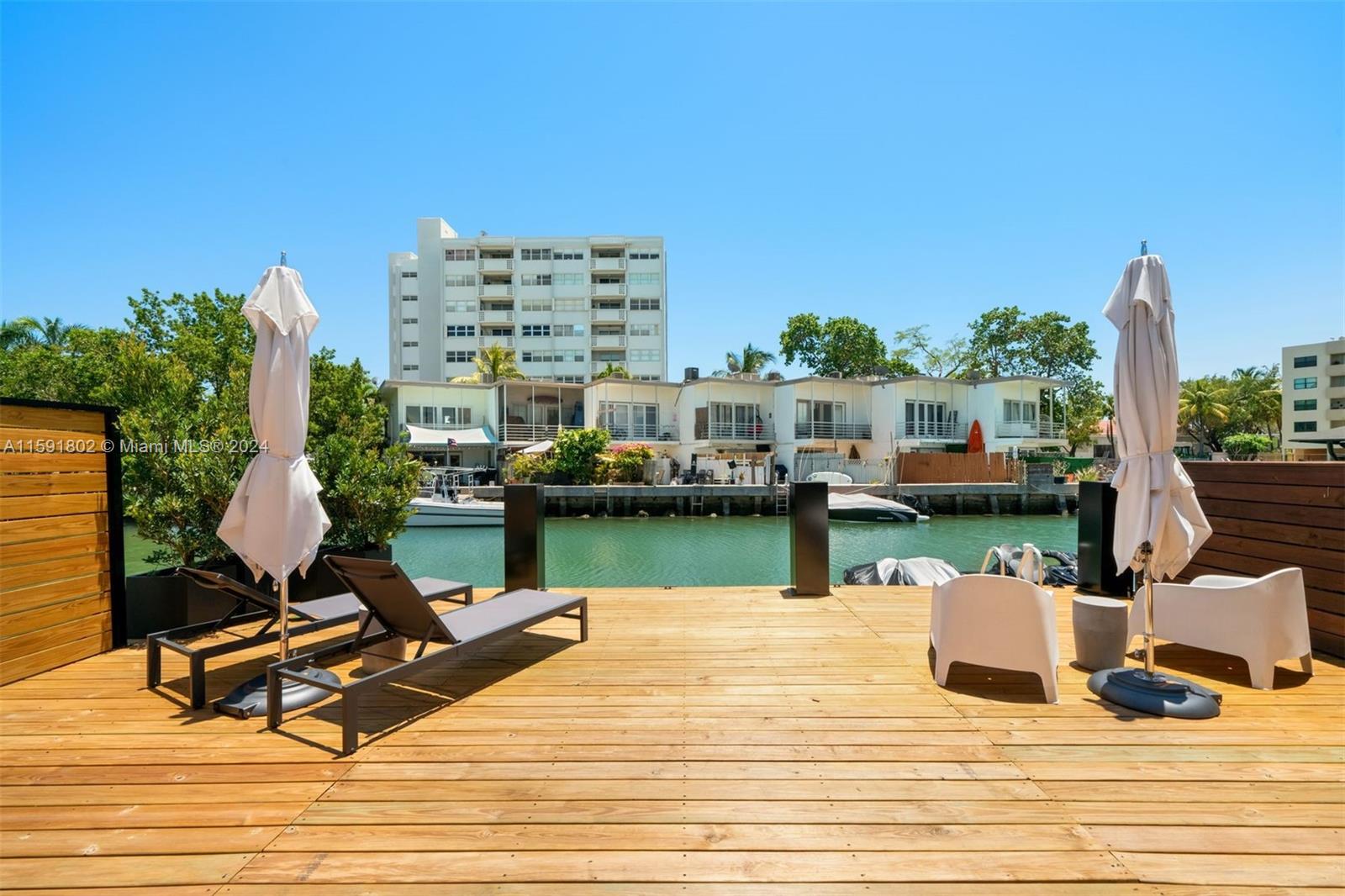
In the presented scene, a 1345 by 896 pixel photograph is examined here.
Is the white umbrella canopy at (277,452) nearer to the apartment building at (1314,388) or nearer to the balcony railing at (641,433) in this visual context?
the balcony railing at (641,433)

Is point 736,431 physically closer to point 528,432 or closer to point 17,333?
point 528,432

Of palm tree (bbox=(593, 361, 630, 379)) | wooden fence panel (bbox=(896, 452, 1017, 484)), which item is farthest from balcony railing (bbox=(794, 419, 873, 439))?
palm tree (bbox=(593, 361, 630, 379))

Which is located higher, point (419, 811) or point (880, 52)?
point (880, 52)

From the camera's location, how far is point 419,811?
2.10 meters

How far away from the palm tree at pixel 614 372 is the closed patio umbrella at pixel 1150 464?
32.3m

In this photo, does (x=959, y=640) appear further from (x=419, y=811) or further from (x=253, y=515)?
(x=253, y=515)

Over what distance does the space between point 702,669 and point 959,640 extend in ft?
5.06

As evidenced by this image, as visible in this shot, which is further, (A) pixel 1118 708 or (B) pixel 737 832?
(A) pixel 1118 708

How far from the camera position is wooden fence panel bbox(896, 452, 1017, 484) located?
1054 inches

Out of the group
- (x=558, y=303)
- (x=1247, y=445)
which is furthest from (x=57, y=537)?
(x=1247, y=445)

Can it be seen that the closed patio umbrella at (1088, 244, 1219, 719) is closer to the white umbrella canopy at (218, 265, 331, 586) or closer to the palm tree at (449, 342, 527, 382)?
the white umbrella canopy at (218, 265, 331, 586)

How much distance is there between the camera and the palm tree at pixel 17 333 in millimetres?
26969

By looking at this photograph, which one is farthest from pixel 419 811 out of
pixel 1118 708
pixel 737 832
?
pixel 1118 708

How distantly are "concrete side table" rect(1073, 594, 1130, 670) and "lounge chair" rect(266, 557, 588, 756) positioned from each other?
11.6 ft
